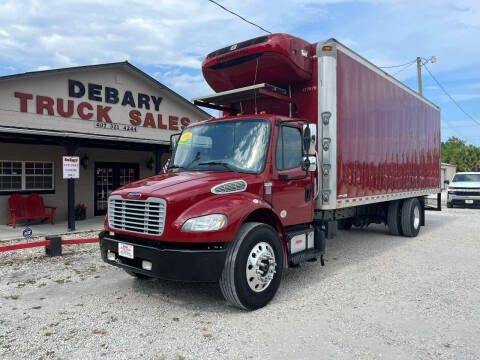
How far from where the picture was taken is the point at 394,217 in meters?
8.93

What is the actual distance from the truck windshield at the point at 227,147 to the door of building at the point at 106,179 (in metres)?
9.42

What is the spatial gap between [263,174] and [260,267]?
114cm

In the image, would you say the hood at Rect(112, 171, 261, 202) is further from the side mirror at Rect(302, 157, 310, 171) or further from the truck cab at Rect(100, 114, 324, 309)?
the side mirror at Rect(302, 157, 310, 171)

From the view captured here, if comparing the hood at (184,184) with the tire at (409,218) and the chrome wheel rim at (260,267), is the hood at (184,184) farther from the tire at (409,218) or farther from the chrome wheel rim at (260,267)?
the tire at (409,218)

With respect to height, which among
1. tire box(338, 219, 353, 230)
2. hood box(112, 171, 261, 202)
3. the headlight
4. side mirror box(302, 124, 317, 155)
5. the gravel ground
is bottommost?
the gravel ground

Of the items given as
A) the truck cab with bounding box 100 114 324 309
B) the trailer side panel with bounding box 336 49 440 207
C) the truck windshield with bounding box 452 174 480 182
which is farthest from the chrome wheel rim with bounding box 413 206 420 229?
the truck windshield with bounding box 452 174 480 182

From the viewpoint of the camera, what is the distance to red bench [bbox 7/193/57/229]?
11.0 m

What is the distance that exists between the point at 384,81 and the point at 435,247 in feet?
12.3

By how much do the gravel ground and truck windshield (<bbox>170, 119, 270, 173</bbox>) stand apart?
1.70m

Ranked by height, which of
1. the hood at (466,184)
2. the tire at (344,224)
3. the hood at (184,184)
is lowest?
the tire at (344,224)

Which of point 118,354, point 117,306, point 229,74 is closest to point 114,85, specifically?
point 229,74

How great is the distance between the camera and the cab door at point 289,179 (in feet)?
15.6

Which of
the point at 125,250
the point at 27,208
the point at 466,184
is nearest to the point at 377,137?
the point at 125,250

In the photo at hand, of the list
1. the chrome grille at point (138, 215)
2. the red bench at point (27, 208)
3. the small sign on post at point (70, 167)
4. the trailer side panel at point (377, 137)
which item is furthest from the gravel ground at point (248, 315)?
the red bench at point (27, 208)
